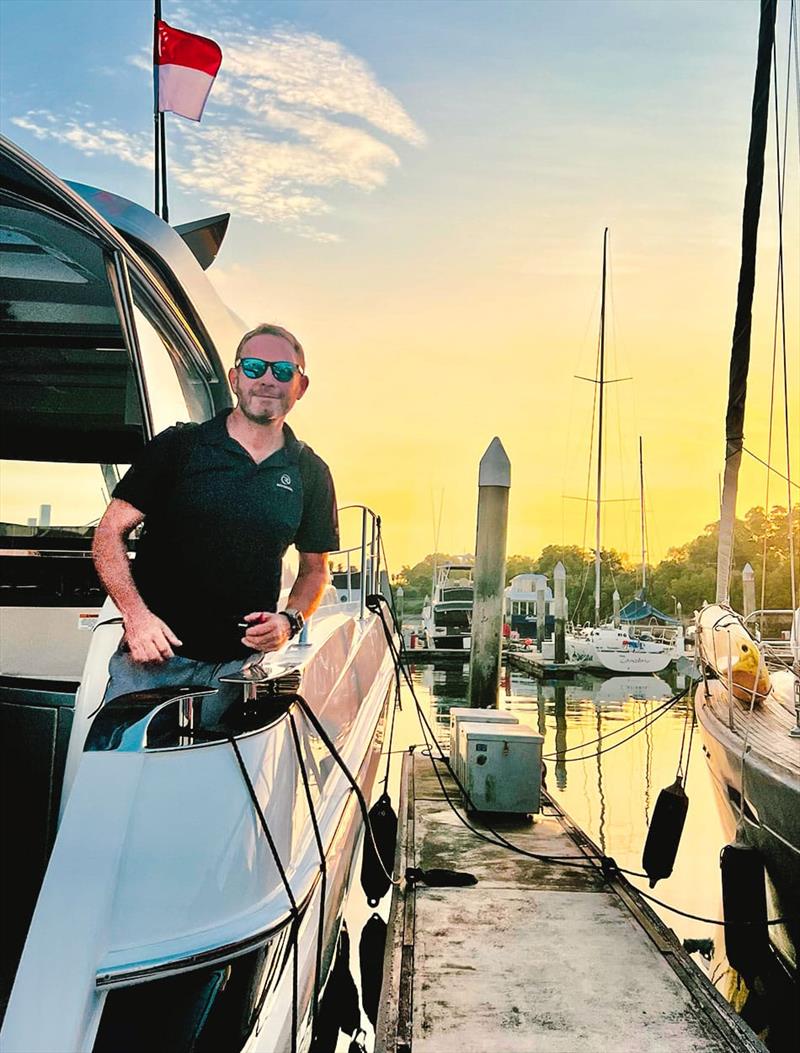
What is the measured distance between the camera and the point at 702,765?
1788 centimetres

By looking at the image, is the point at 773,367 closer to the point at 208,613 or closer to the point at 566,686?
the point at 208,613

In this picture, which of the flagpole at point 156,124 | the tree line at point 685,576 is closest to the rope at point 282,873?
the flagpole at point 156,124

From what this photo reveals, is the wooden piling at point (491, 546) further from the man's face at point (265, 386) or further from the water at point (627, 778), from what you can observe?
the man's face at point (265, 386)

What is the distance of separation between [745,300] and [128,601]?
31.4ft

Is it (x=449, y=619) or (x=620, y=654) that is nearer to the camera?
(x=620, y=654)

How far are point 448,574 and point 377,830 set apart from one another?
3760 cm

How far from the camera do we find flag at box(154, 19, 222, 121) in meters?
6.27

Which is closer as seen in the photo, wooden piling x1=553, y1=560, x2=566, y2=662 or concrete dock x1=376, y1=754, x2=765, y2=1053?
concrete dock x1=376, y1=754, x2=765, y2=1053

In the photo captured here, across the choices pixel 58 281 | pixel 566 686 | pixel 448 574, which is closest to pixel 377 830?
pixel 58 281

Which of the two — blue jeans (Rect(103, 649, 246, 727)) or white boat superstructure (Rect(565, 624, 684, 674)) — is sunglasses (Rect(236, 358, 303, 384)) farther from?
white boat superstructure (Rect(565, 624, 684, 674))

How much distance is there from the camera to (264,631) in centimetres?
289

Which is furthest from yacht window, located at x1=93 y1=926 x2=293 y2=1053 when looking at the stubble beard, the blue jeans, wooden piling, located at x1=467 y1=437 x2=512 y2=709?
wooden piling, located at x1=467 y1=437 x2=512 y2=709

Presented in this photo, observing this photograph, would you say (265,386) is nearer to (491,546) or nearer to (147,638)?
(147,638)

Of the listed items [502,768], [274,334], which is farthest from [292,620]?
[502,768]
